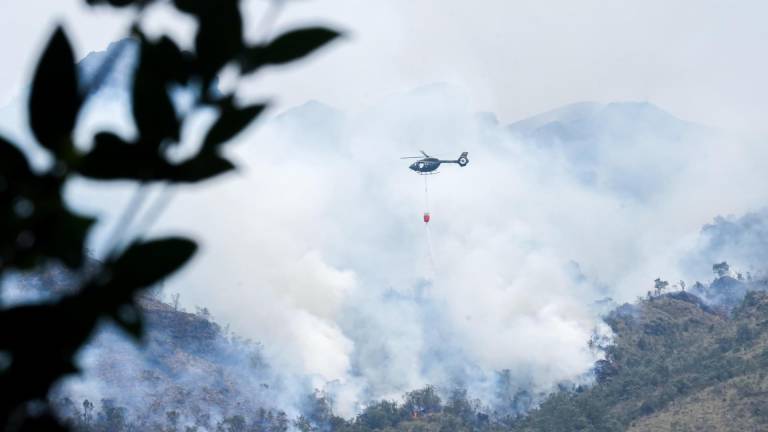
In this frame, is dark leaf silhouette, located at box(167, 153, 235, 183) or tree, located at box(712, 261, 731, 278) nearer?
dark leaf silhouette, located at box(167, 153, 235, 183)

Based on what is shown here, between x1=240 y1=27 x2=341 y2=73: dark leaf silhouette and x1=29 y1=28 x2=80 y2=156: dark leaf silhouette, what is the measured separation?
18 cm

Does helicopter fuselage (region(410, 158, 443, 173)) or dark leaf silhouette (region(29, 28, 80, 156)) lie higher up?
dark leaf silhouette (region(29, 28, 80, 156))

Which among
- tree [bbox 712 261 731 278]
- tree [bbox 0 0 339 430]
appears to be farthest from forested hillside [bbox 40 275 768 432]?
tree [bbox 0 0 339 430]

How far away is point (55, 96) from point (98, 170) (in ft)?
0.29

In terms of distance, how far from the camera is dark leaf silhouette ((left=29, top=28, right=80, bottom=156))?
36.2 inches

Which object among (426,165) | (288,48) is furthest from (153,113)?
(426,165)

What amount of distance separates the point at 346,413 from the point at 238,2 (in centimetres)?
8827

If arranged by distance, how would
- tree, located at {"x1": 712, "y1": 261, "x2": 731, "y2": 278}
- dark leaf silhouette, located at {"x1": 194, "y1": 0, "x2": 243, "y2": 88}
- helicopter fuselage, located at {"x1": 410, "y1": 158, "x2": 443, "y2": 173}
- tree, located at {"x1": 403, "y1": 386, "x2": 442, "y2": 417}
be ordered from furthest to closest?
1. tree, located at {"x1": 712, "y1": 261, "x2": 731, "y2": 278}
2. tree, located at {"x1": 403, "y1": 386, "x2": 442, "y2": 417}
3. helicopter fuselage, located at {"x1": 410, "y1": 158, "x2": 443, "y2": 173}
4. dark leaf silhouette, located at {"x1": 194, "y1": 0, "x2": 243, "y2": 88}

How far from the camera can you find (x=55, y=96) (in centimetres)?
94

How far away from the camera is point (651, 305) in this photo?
91.8 metres

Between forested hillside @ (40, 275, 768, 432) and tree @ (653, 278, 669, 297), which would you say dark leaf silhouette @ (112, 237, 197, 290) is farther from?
tree @ (653, 278, 669, 297)

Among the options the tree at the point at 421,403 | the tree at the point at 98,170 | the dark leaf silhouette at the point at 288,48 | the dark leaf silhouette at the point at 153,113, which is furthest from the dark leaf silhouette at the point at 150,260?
the tree at the point at 421,403

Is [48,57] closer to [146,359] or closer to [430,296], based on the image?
[146,359]

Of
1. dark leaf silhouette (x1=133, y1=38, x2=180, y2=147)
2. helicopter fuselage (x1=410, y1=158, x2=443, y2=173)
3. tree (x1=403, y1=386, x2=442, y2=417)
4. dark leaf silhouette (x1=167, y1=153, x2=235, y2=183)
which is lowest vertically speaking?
tree (x1=403, y1=386, x2=442, y2=417)
